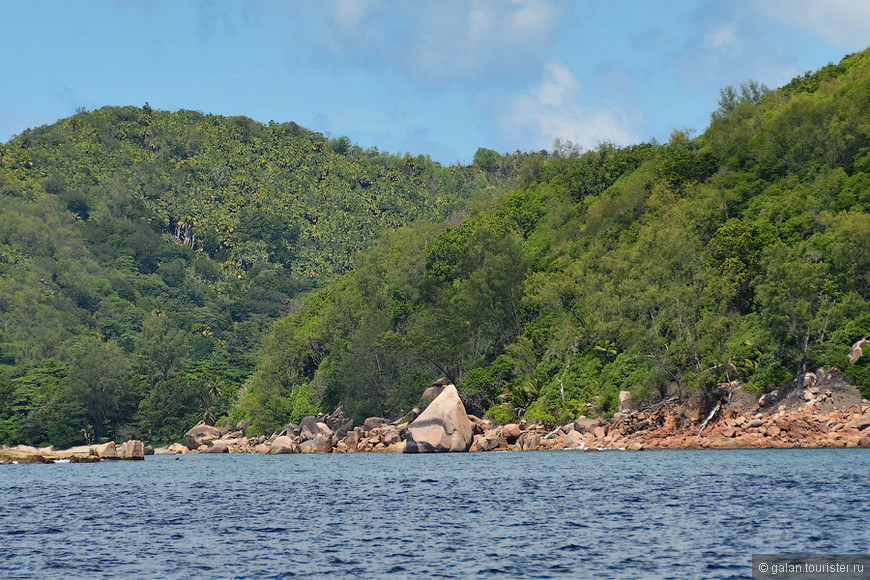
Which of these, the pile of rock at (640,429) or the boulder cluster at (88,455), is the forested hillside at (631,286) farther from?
the boulder cluster at (88,455)

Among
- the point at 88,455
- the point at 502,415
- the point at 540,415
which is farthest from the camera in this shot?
the point at 88,455

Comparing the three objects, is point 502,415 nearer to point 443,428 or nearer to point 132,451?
point 443,428

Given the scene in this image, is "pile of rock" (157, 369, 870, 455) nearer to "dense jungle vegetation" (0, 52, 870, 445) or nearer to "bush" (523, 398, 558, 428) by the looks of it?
"bush" (523, 398, 558, 428)

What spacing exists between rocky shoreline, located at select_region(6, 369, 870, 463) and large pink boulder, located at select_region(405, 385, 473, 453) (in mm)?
88

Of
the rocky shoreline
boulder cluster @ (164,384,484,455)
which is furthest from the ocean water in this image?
boulder cluster @ (164,384,484,455)

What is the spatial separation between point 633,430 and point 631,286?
12.5 m

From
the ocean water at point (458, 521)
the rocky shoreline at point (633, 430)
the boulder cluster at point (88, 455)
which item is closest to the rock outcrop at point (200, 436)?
the rocky shoreline at point (633, 430)

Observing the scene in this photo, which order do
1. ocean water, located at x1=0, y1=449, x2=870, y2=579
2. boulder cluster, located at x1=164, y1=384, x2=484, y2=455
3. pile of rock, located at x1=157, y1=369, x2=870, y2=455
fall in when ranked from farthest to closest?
boulder cluster, located at x1=164, y1=384, x2=484, y2=455, pile of rock, located at x1=157, y1=369, x2=870, y2=455, ocean water, located at x1=0, y1=449, x2=870, y2=579

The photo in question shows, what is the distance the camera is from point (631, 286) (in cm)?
8375

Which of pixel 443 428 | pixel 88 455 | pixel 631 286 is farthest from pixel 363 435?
pixel 631 286

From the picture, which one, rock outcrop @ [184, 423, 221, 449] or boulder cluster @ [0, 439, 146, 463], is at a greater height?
rock outcrop @ [184, 423, 221, 449]

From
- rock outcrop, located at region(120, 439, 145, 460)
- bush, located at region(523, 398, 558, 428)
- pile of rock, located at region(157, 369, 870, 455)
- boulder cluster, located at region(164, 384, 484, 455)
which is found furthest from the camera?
rock outcrop, located at region(120, 439, 145, 460)

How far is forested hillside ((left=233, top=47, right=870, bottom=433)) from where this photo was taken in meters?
76.6

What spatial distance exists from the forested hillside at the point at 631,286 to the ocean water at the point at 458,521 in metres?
19.0
